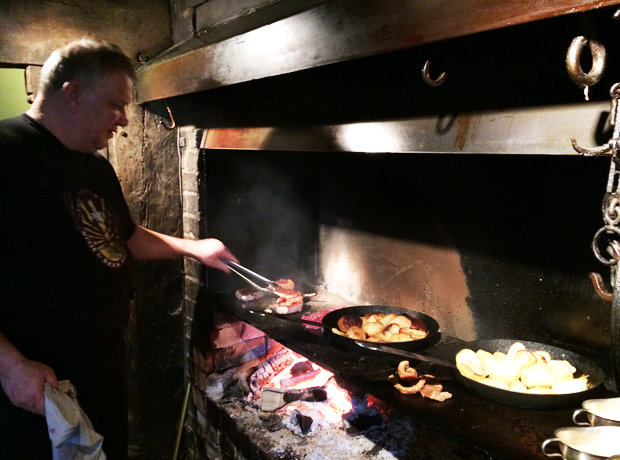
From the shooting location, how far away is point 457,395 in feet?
5.49

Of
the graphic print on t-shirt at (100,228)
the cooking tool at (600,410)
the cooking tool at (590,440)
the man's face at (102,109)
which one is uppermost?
the man's face at (102,109)

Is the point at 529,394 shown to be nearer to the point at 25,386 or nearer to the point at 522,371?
the point at 522,371

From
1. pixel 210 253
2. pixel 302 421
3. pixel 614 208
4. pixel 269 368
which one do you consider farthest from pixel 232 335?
pixel 614 208

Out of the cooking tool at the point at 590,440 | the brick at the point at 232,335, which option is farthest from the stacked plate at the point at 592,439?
the brick at the point at 232,335

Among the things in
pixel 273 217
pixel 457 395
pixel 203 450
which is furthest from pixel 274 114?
pixel 203 450

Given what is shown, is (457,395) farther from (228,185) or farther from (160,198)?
(160,198)

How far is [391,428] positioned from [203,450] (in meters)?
1.52

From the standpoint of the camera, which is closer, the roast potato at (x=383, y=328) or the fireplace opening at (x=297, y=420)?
the roast potato at (x=383, y=328)

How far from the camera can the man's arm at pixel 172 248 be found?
103 inches

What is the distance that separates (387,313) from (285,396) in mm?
814

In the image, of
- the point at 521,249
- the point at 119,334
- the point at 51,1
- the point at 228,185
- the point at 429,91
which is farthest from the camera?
the point at 228,185

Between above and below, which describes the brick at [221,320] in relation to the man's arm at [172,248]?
below

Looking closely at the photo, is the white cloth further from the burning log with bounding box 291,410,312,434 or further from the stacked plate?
the stacked plate

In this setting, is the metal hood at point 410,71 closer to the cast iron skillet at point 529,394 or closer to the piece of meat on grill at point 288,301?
the cast iron skillet at point 529,394
